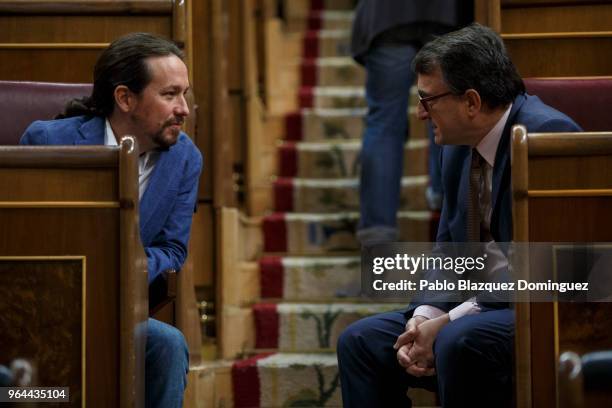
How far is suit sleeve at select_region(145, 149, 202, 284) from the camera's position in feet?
6.89

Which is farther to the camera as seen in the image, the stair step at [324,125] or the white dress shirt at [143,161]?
the stair step at [324,125]

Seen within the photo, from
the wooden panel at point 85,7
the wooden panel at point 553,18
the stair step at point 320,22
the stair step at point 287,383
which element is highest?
the stair step at point 320,22

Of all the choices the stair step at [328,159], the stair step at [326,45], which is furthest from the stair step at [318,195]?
the stair step at [326,45]

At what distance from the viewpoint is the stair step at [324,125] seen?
158 inches

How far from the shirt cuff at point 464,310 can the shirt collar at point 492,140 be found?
26 cm

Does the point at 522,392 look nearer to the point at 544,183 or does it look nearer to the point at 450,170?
the point at 544,183

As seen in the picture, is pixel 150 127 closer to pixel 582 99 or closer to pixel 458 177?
pixel 458 177

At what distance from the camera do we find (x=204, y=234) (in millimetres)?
3049

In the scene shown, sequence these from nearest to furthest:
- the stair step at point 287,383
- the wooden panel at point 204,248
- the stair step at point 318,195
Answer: the stair step at point 287,383 < the wooden panel at point 204,248 < the stair step at point 318,195

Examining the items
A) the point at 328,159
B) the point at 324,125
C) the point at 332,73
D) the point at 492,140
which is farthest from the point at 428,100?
the point at 332,73

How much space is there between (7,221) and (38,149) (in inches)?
5.0

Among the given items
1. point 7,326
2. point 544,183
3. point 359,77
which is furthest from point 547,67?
point 359,77

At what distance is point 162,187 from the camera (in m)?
2.19

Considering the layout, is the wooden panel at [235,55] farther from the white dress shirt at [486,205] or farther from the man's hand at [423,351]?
the man's hand at [423,351]
